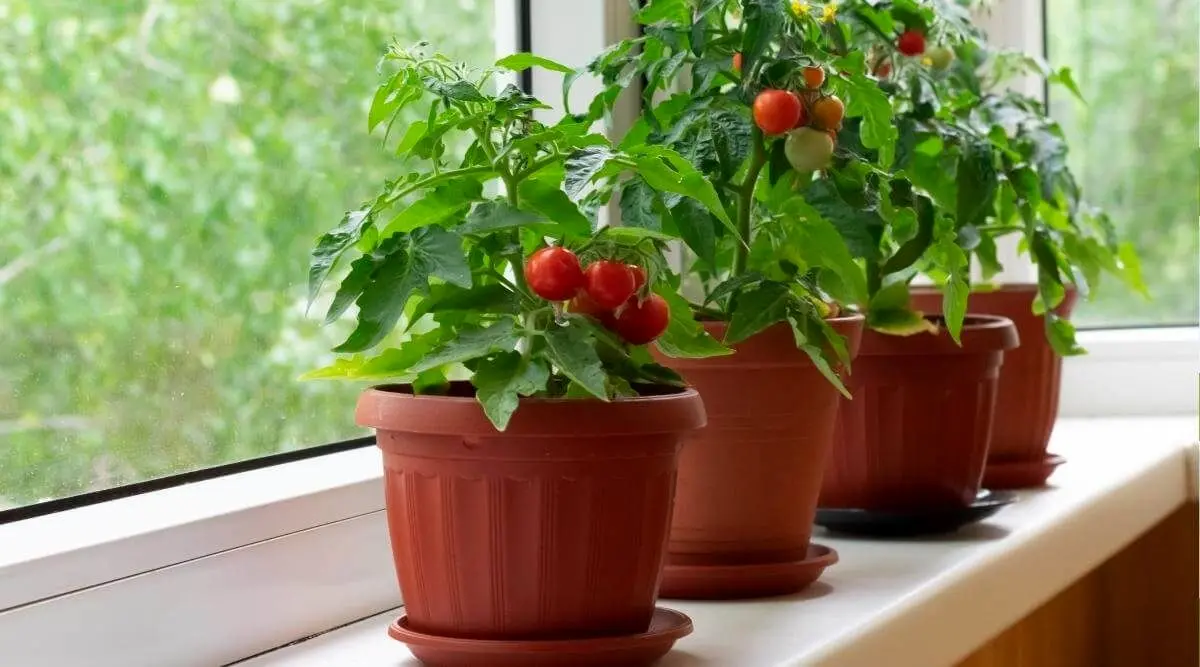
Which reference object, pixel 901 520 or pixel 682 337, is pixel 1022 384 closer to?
pixel 901 520

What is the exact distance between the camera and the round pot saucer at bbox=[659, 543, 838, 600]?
1.02 m

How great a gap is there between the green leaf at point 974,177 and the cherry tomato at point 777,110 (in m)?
0.35

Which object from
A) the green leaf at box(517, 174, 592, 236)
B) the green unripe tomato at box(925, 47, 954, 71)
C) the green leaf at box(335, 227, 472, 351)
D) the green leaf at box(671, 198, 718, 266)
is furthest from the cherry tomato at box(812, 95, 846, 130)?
the green unripe tomato at box(925, 47, 954, 71)

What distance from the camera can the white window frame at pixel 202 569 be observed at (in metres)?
0.79

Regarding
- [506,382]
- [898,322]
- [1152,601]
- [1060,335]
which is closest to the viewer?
[506,382]

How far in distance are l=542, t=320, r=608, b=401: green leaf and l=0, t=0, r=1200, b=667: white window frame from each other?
268 millimetres

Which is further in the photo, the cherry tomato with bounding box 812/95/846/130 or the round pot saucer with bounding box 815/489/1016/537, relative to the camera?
the round pot saucer with bounding box 815/489/1016/537

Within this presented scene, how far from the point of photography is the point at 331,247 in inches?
30.4

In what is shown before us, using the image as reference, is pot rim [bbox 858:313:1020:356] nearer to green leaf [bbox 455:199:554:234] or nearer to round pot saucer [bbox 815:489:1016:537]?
round pot saucer [bbox 815:489:1016:537]

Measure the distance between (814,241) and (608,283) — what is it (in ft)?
1.02

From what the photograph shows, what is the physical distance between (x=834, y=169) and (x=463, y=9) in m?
0.42

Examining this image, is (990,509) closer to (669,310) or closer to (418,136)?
(669,310)

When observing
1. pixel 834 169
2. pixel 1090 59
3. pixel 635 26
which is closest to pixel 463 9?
pixel 635 26

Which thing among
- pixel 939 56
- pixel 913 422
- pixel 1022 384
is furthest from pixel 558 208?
pixel 1022 384
